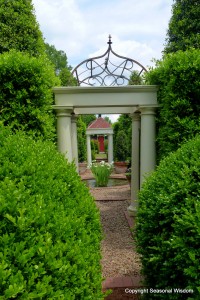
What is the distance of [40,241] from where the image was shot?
59.7 inches

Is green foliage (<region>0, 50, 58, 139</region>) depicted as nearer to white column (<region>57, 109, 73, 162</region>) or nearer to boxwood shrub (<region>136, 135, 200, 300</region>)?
white column (<region>57, 109, 73, 162</region>)

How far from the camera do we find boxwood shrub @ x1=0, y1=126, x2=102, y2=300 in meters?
1.35

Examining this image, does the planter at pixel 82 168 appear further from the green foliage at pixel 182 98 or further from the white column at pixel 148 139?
the green foliage at pixel 182 98

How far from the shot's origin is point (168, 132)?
491 cm

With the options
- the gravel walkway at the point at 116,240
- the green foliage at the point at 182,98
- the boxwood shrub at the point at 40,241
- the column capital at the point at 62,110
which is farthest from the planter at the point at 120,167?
the boxwood shrub at the point at 40,241

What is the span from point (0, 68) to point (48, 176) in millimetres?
2829

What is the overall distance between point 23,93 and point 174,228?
11.3 feet

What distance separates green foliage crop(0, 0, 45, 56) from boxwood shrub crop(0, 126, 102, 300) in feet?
17.2

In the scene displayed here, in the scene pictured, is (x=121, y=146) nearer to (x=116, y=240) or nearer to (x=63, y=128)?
(x=116, y=240)

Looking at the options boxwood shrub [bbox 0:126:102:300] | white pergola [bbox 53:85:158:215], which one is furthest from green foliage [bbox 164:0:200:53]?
boxwood shrub [bbox 0:126:102:300]

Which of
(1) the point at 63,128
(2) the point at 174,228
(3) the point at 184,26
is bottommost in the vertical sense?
(2) the point at 174,228

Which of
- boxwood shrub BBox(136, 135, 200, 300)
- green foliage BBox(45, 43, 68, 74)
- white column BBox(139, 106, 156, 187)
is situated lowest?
boxwood shrub BBox(136, 135, 200, 300)

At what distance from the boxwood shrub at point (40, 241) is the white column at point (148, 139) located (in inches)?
143

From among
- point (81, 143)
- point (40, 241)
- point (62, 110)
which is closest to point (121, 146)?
point (81, 143)
